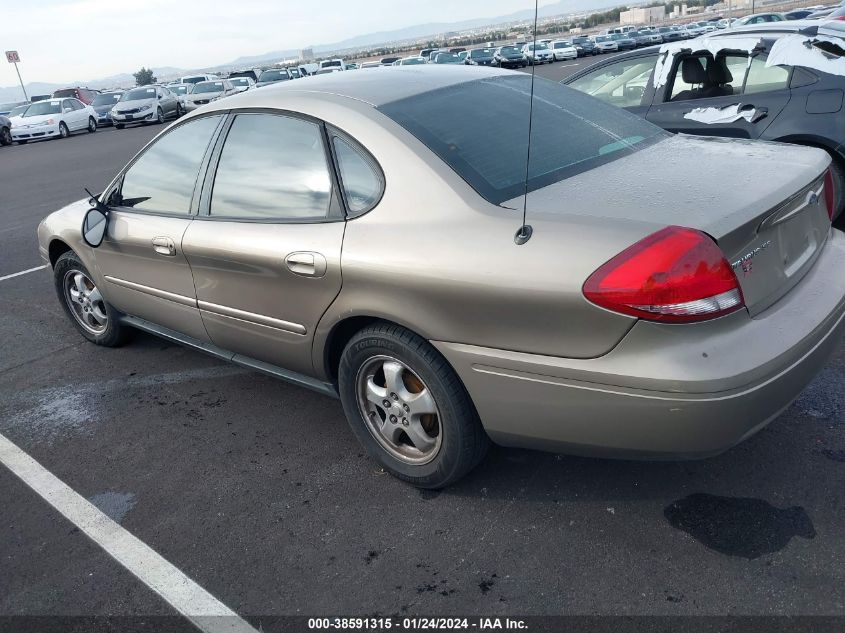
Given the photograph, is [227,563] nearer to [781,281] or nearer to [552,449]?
[552,449]

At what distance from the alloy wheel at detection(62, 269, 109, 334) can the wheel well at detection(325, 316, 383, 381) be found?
2.24 m

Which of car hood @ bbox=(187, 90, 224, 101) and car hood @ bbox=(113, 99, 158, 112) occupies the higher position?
car hood @ bbox=(113, 99, 158, 112)

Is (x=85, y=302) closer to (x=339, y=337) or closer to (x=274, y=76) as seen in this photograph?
(x=339, y=337)

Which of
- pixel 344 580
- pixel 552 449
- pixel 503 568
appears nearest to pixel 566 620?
pixel 503 568

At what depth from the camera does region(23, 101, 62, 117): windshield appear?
89.9 ft

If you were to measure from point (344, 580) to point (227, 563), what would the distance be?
48 cm

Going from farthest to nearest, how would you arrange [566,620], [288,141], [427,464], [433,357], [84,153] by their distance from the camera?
[84,153] → [288,141] → [427,464] → [433,357] → [566,620]

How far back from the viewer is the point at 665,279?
234cm

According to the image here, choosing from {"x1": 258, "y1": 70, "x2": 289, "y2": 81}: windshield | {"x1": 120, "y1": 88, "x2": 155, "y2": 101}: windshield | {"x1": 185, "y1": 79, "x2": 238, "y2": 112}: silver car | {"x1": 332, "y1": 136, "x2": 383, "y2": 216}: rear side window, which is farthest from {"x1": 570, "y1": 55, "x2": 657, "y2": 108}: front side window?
{"x1": 258, "y1": 70, "x2": 289, "y2": 81}: windshield

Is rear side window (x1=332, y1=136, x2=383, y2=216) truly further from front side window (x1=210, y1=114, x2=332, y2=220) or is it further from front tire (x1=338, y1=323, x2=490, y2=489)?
front tire (x1=338, y1=323, x2=490, y2=489)

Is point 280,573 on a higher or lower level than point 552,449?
lower

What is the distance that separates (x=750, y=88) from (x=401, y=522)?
4.44 m

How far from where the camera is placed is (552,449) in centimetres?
272

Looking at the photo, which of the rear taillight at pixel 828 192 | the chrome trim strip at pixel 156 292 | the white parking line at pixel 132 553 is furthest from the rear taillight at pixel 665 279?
the chrome trim strip at pixel 156 292
